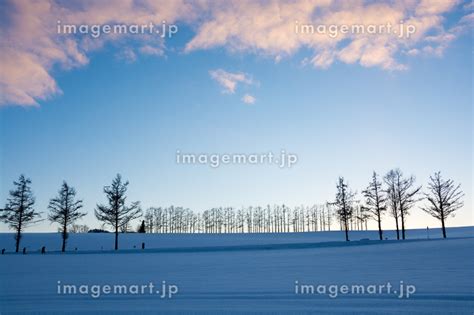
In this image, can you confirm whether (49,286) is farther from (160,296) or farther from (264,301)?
(264,301)

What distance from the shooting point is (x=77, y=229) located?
411ft

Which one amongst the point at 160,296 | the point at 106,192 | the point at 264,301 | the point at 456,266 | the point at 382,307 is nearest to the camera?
the point at 382,307

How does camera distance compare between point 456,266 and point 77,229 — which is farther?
point 77,229

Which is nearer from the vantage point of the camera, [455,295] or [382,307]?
[382,307]

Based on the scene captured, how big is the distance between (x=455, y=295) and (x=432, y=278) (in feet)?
10.8

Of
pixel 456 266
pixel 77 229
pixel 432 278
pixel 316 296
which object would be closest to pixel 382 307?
pixel 316 296

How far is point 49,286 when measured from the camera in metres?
12.6

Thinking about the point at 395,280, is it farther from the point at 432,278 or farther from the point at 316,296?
the point at 316,296

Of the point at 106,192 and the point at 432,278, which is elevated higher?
the point at 106,192

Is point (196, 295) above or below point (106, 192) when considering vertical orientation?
below

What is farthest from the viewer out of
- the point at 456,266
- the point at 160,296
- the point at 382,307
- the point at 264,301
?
the point at 456,266

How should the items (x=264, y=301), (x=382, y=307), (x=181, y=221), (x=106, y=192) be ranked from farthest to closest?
(x=181, y=221), (x=106, y=192), (x=264, y=301), (x=382, y=307)

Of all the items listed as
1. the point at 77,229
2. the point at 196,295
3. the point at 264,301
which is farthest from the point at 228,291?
the point at 77,229

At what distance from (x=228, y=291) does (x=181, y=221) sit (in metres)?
115
